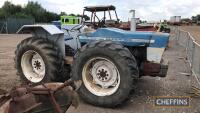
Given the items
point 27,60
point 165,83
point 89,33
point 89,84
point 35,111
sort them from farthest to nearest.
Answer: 1. point 165,83
2. point 27,60
3. point 89,33
4. point 89,84
5. point 35,111

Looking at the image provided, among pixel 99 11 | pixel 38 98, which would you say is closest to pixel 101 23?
pixel 99 11

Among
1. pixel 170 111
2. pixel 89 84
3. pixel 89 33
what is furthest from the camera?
pixel 89 33

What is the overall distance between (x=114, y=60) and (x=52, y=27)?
6.93 feet

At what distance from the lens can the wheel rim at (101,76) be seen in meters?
6.27

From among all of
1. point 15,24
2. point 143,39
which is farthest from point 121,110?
point 15,24

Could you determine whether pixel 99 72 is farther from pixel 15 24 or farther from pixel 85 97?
pixel 15 24

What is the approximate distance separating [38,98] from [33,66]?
433 centimetres

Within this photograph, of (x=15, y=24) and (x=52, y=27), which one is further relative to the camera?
(x=15, y=24)

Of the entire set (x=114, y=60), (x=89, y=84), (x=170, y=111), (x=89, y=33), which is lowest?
(x=170, y=111)

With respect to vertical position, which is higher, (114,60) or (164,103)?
(114,60)

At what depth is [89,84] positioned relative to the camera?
6.50 meters

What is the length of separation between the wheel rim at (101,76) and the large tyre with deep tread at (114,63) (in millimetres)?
69

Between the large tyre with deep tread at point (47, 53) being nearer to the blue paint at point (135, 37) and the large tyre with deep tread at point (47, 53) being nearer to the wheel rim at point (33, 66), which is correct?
the wheel rim at point (33, 66)

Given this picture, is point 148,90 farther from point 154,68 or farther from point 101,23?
point 101,23
